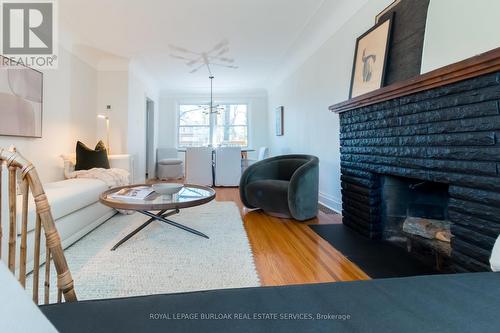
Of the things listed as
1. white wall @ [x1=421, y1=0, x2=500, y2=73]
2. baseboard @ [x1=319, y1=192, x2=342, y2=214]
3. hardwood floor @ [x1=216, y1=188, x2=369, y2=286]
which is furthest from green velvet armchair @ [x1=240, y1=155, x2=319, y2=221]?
white wall @ [x1=421, y1=0, x2=500, y2=73]

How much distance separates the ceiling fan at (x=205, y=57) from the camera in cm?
443

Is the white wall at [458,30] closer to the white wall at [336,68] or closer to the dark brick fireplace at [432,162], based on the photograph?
the white wall at [336,68]

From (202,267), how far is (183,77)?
5.44 meters

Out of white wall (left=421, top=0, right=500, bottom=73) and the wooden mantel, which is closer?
the wooden mantel

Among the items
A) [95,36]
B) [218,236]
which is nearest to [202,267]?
[218,236]

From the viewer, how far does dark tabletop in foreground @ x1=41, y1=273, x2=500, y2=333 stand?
50 centimetres

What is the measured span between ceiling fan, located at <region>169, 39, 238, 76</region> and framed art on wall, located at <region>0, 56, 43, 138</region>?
212 cm

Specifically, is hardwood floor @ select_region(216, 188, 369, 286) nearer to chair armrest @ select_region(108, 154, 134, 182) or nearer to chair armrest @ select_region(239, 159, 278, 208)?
chair armrest @ select_region(239, 159, 278, 208)

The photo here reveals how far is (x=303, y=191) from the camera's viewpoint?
272 cm

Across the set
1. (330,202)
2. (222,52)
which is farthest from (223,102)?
(330,202)

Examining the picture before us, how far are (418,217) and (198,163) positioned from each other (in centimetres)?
415

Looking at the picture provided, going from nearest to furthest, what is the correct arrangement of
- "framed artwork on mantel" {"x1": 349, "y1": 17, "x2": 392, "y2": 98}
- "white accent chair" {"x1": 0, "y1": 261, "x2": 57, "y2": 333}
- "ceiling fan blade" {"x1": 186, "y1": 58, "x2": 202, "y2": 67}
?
"white accent chair" {"x1": 0, "y1": 261, "x2": 57, "y2": 333} < "framed artwork on mantel" {"x1": 349, "y1": 17, "x2": 392, "y2": 98} < "ceiling fan blade" {"x1": 186, "y1": 58, "x2": 202, "y2": 67}

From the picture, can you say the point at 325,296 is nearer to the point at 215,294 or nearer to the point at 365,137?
the point at 215,294

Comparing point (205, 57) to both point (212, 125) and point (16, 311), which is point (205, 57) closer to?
point (212, 125)
